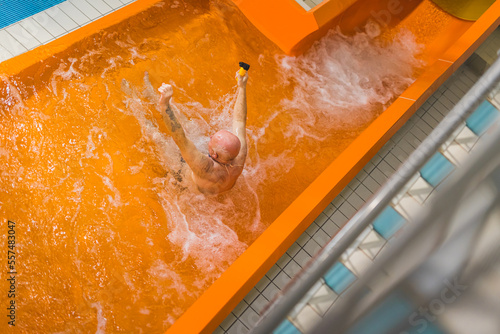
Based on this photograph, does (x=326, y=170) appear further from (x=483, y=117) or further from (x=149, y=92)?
(x=483, y=117)

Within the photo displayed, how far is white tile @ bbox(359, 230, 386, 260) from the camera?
26.1 inches

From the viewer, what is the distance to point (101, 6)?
3.45m

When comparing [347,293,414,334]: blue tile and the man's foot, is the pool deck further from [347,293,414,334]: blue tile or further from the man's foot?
[347,293,414,334]: blue tile

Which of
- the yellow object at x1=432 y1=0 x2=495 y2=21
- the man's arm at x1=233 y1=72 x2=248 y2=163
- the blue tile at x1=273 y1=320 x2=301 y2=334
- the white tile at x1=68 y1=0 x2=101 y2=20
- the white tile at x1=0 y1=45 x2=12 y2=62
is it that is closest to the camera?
the blue tile at x1=273 y1=320 x2=301 y2=334

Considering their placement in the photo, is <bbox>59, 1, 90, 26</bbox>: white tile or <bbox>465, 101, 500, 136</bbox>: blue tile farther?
<bbox>59, 1, 90, 26</bbox>: white tile

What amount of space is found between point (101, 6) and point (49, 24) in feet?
1.47

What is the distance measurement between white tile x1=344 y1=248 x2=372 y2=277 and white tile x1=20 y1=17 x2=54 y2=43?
314 centimetres

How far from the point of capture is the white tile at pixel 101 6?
11.3 ft

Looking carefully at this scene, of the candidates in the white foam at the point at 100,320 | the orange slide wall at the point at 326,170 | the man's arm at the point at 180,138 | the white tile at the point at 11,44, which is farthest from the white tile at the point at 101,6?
the white foam at the point at 100,320

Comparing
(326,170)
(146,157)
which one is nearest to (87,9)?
(146,157)

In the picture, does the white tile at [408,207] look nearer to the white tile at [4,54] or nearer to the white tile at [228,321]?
the white tile at [228,321]

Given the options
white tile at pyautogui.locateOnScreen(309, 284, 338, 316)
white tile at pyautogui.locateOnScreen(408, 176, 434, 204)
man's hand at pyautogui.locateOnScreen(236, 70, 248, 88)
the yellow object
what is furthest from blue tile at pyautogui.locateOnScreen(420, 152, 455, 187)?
the yellow object

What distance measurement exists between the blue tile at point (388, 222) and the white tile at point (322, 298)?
0.13m

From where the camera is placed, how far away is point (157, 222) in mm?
2639
